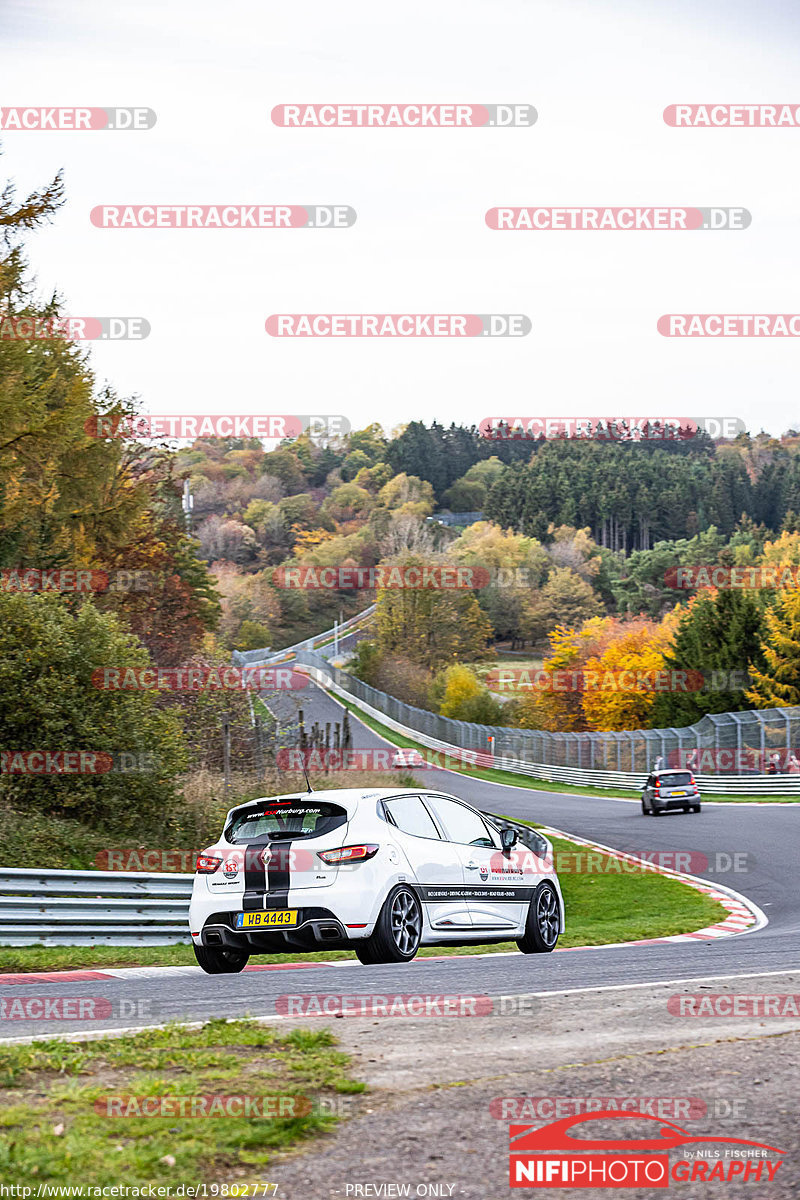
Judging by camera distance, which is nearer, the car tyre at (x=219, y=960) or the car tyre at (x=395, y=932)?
the car tyre at (x=395, y=932)

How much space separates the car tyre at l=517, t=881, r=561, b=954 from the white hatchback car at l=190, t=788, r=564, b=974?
79 cm

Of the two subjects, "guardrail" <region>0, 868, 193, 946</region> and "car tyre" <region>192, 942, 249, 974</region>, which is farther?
"guardrail" <region>0, 868, 193, 946</region>

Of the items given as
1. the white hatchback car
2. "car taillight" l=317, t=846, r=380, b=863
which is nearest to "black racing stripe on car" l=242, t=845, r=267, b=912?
the white hatchback car

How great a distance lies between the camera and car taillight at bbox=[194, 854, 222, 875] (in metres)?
10.3

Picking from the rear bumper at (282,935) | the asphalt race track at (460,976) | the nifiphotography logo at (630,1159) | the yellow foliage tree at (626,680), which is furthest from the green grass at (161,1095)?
the yellow foliage tree at (626,680)

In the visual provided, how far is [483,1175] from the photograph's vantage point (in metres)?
4.49

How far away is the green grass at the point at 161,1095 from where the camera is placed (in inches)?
174

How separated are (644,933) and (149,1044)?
10000 mm

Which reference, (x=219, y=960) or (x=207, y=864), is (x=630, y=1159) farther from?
(x=219, y=960)

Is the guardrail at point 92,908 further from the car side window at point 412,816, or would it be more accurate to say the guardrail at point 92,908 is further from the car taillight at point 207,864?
the car side window at point 412,816

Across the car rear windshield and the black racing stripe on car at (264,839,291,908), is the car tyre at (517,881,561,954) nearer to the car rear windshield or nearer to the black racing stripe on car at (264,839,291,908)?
the car rear windshield

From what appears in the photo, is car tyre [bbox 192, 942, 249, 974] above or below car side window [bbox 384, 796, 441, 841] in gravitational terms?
below

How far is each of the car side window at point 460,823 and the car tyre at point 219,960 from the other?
206cm

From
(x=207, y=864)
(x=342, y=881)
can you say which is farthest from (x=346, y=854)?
(x=207, y=864)
